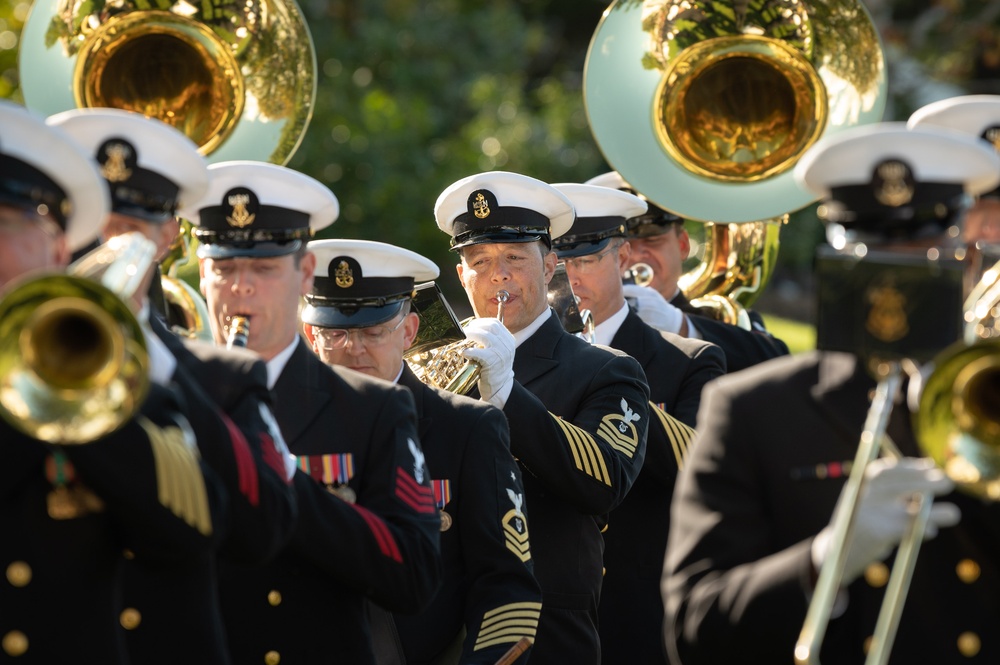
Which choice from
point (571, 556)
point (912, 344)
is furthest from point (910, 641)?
point (571, 556)

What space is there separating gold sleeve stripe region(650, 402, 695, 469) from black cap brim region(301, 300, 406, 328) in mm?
1200

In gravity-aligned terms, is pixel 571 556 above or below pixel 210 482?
below

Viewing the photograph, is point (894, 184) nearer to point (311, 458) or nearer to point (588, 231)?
point (311, 458)

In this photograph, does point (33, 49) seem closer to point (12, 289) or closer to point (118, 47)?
point (118, 47)

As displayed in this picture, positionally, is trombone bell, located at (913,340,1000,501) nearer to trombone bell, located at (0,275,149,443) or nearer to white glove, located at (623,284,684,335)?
trombone bell, located at (0,275,149,443)

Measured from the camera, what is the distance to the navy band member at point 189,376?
3.65 meters

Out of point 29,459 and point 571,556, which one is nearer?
point 29,459

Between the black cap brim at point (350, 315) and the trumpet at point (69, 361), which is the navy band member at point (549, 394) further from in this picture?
the trumpet at point (69, 361)

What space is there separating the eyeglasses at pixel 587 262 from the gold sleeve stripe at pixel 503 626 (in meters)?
1.97

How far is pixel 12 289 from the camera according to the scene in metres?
3.03

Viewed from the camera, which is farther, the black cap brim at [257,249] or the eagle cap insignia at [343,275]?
the eagle cap insignia at [343,275]

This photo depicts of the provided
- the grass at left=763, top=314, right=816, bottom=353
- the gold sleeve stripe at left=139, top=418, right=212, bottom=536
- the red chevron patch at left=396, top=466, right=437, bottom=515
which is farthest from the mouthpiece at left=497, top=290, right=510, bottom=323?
the grass at left=763, top=314, right=816, bottom=353

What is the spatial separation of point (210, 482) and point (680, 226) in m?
4.85

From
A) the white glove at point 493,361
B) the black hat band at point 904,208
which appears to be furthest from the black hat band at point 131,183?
the white glove at point 493,361
